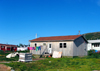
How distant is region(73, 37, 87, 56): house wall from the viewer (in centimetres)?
2428

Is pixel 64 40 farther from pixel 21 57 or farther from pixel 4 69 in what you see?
pixel 4 69

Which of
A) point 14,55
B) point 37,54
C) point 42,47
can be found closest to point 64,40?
point 42,47

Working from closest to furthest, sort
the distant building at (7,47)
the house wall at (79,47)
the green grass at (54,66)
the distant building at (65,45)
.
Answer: the green grass at (54,66)
the distant building at (65,45)
the house wall at (79,47)
the distant building at (7,47)

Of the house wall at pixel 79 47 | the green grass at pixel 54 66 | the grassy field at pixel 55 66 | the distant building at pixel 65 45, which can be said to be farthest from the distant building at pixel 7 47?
the green grass at pixel 54 66

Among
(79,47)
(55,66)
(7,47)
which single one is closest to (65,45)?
(79,47)

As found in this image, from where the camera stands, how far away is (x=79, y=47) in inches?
1012

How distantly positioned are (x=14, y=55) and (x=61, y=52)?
843cm

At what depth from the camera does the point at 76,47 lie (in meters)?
24.6

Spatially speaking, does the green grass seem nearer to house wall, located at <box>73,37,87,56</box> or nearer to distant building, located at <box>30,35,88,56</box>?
distant building, located at <box>30,35,88,56</box>

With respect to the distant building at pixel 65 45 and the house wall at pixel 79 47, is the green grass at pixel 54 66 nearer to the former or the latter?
the distant building at pixel 65 45

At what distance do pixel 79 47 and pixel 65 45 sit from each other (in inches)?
128

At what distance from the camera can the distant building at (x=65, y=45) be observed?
2372 centimetres

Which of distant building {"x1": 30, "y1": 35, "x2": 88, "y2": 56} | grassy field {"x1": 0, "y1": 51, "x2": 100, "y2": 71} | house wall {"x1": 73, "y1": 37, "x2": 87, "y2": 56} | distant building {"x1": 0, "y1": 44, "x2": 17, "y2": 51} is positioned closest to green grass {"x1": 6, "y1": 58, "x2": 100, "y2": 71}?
grassy field {"x1": 0, "y1": 51, "x2": 100, "y2": 71}

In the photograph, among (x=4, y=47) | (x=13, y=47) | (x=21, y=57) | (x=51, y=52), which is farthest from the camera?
(x=13, y=47)
